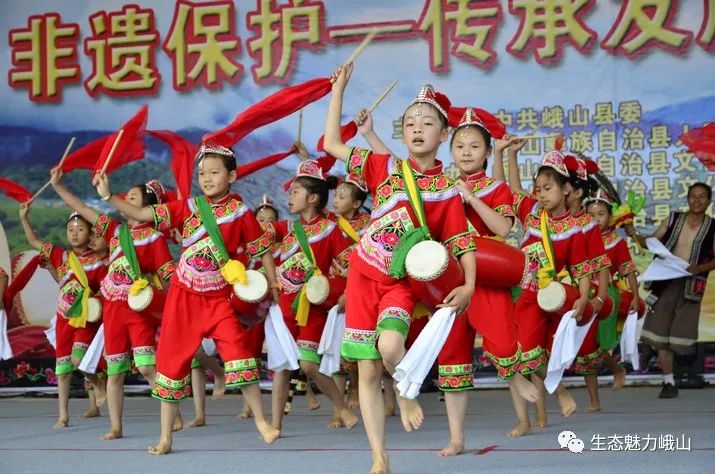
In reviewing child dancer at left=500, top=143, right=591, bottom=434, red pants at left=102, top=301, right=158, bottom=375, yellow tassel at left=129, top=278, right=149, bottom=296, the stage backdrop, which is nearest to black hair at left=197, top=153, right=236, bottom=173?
yellow tassel at left=129, top=278, right=149, bottom=296

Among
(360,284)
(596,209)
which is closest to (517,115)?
(596,209)

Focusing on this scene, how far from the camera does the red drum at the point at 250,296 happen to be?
180 inches

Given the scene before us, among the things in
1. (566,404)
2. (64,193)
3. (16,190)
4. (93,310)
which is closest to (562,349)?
(566,404)

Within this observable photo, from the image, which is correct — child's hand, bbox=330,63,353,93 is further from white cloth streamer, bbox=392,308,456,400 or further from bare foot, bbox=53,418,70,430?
bare foot, bbox=53,418,70,430

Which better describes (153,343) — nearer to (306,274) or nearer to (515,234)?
(306,274)

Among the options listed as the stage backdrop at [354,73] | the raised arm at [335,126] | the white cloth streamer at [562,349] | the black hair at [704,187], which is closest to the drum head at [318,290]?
the white cloth streamer at [562,349]

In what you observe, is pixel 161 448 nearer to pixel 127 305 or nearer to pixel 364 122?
pixel 127 305

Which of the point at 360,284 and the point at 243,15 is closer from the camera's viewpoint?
the point at 360,284

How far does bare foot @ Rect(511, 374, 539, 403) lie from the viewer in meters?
4.12

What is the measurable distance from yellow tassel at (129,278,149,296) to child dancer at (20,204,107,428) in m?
1.01

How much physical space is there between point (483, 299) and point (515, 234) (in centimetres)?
381

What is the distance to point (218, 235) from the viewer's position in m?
4.57

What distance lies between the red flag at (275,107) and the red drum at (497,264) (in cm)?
85

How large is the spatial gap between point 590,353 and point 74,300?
2.89 metres
